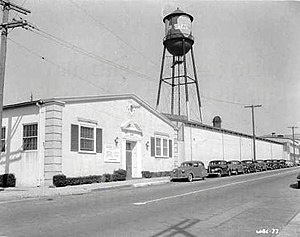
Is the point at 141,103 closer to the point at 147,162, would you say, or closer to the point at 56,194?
the point at 147,162

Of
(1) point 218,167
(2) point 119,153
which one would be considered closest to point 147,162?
(2) point 119,153

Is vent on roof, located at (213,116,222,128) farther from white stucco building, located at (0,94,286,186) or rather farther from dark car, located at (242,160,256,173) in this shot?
white stucco building, located at (0,94,286,186)

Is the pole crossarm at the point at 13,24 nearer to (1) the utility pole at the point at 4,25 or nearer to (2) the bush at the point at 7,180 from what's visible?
(1) the utility pole at the point at 4,25

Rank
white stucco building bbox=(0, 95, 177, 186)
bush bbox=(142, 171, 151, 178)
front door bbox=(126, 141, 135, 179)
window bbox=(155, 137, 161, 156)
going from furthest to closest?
1. window bbox=(155, 137, 161, 156)
2. bush bbox=(142, 171, 151, 178)
3. front door bbox=(126, 141, 135, 179)
4. white stucco building bbox=(0, 95, 177, 186)

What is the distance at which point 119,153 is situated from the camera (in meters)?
27.5

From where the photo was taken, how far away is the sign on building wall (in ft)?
85.7

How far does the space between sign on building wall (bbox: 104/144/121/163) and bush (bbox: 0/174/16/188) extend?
6.08 meters

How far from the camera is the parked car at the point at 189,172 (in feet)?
89.0

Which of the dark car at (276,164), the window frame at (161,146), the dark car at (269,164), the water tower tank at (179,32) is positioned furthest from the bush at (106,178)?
the dark car at (276,164)

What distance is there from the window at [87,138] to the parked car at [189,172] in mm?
6408

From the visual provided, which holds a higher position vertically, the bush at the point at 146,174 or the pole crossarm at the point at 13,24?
the pole crossarm at the point at 13,24

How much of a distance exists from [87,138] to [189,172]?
7.97 m

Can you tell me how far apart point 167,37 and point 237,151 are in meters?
22.5

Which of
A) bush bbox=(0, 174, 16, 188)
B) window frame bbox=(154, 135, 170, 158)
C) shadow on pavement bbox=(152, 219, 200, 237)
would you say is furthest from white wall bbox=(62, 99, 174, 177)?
shadow on pavement bbox=(152, 219, 200, 237)
